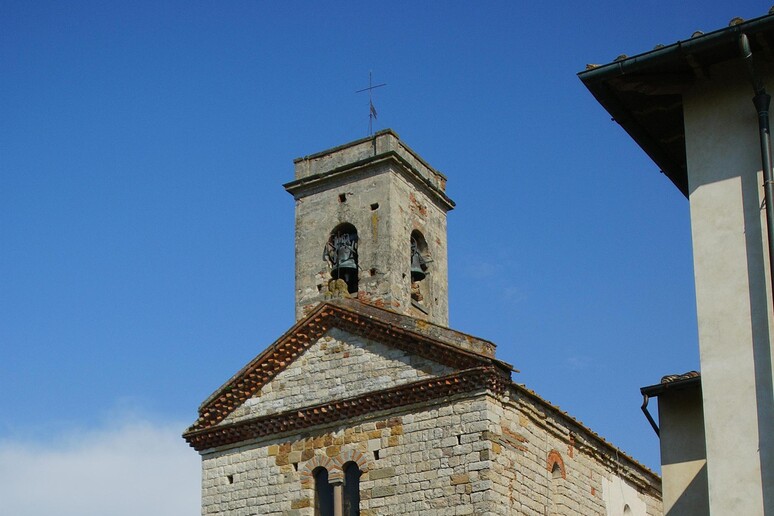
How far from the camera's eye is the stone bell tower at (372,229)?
2544cm

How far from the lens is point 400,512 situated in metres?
21.3

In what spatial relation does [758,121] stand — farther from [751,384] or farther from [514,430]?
[514,430]

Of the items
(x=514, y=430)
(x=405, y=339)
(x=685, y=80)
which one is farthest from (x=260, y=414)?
(x=685, y=80)

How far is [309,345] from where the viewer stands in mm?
23547

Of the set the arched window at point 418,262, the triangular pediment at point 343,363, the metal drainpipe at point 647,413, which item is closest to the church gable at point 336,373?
the triangular pediment at point 343,363

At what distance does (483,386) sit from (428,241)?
260 inches

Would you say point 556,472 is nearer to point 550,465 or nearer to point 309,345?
point 550,465

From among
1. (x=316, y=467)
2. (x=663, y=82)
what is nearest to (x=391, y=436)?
(x=316, y=467)

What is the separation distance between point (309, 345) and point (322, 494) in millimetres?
2743

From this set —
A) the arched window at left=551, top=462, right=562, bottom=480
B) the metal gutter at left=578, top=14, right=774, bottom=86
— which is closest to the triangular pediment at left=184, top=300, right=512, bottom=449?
the arched window at left=551, top=462, right=562, bottom=480

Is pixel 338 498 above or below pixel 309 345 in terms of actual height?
below

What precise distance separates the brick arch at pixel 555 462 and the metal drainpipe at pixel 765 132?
34.6 ft

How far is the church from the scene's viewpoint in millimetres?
21250

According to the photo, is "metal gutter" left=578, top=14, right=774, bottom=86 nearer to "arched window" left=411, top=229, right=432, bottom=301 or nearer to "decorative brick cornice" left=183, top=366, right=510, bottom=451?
"decorative brick cornice" left=183, top=366, right=510, bottom=451
